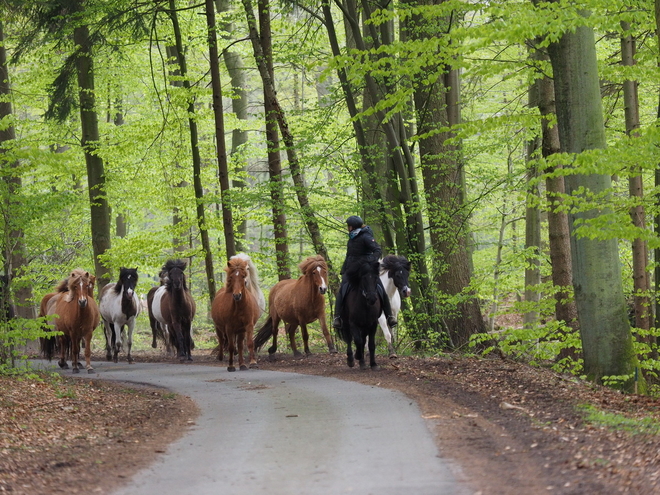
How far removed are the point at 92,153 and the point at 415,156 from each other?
927 centimetres

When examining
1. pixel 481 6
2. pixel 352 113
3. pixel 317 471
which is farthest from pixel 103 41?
pixel 317 471

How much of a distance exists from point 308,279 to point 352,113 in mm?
4473

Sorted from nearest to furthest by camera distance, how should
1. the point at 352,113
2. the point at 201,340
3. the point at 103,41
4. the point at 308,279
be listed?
the point at 308,279, the point at 352,113, the point at 103,41, the point at 201,340

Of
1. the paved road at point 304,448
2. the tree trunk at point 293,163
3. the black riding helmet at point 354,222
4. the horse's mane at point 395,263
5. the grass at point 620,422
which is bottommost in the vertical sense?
the grass at point 620,422

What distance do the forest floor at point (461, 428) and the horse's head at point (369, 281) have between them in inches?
49.5

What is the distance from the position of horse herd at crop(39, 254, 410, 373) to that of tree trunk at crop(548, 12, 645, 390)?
3.54 meters

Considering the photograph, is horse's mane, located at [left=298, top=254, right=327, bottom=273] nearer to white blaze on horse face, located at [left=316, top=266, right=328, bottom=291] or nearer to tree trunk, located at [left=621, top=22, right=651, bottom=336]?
white blaze on horse face, located at [left=316, top=266, right=328, bottom=291]

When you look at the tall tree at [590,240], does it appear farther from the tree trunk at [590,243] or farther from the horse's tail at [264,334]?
the horse's tail at [264,334]

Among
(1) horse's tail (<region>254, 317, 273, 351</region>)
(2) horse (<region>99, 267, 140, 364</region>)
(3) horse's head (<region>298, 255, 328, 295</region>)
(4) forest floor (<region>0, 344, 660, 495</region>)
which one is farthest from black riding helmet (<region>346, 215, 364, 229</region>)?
(2) horse (<region>99, 267, 140, 364</region>)

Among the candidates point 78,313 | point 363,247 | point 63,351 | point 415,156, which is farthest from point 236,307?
point 415,156

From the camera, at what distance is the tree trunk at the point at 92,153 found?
22.9 metres

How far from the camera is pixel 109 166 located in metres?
23.7

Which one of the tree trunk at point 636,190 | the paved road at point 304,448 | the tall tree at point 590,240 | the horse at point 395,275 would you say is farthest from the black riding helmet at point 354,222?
the tree trunk at point 636,190

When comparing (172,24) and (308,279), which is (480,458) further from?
(172,24)
